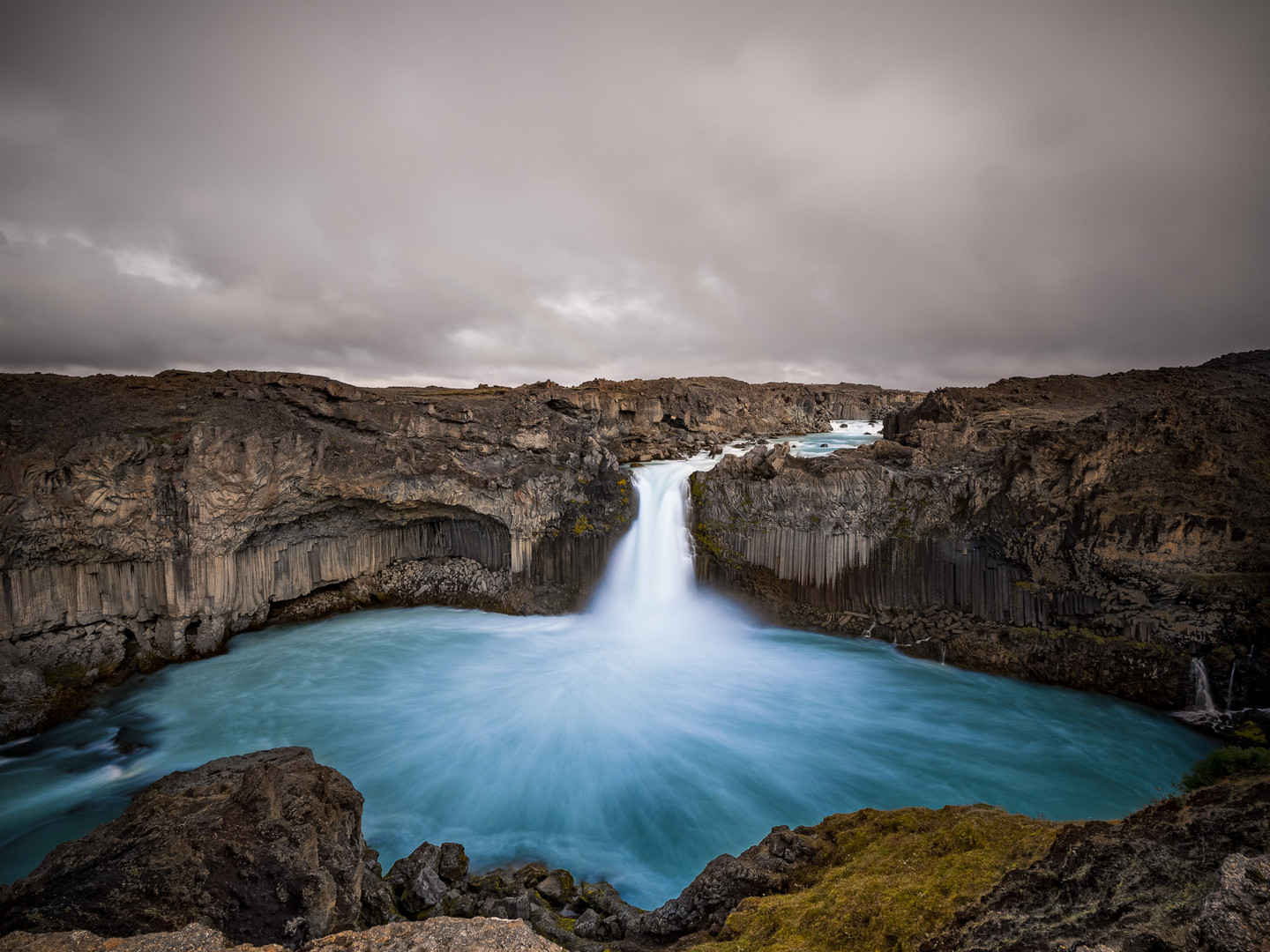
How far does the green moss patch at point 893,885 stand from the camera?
2623mm

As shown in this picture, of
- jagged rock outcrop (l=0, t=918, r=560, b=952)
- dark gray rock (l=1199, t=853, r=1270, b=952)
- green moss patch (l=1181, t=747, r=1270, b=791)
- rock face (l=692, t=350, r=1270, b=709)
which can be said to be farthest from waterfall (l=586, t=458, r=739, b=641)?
dark gray rock (l=1199, t=853, r=1270, b=952)

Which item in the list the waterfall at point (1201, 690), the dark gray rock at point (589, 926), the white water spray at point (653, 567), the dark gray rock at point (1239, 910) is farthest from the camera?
the white water spray at point (653, 567)

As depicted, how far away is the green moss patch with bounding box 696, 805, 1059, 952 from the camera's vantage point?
2.62 meters

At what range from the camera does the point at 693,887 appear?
4344 millimetres

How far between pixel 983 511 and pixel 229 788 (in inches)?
528

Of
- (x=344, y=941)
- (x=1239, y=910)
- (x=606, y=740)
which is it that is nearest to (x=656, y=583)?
(x=606, y=740)

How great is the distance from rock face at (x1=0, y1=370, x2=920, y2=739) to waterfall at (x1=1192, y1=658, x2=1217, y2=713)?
40.3 feet

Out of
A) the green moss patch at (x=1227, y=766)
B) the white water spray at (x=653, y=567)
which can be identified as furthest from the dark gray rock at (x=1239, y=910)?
the white water spray at (x=653, y=567)

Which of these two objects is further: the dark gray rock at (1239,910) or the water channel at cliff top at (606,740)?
the water channel at cliff top at (606,740)

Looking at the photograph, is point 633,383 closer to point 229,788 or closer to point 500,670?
point 500,670

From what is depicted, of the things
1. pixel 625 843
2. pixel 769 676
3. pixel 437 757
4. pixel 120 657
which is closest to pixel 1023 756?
pixel 769 676

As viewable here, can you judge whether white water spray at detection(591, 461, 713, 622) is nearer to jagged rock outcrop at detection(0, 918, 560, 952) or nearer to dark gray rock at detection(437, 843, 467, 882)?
dark gray rock at detection(437, 843, 467, 882)

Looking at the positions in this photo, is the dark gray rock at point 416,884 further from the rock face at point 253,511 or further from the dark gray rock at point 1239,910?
the rock face at point 253,511

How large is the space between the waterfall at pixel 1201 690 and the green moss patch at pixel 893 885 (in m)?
9.68
